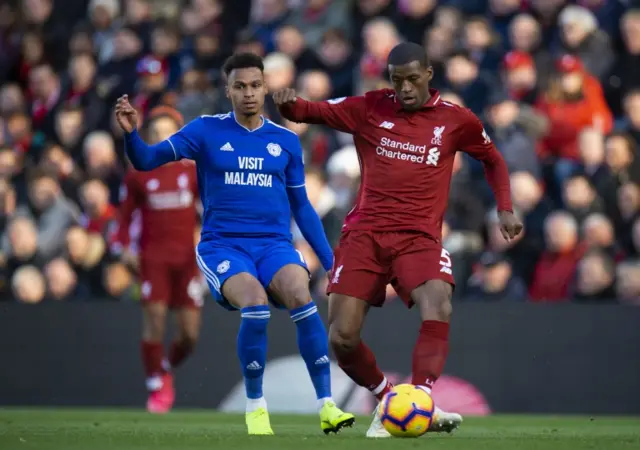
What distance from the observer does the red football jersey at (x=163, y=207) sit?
13.5m

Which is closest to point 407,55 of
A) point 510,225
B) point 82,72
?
point 510,225

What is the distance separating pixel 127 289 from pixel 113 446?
6924mm

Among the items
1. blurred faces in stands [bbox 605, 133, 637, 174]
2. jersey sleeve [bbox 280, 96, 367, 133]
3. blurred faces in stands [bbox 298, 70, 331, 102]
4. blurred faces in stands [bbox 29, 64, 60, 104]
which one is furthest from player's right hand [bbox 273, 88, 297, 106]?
blurred faces in stands [bbox 29, 64, 60, 104]

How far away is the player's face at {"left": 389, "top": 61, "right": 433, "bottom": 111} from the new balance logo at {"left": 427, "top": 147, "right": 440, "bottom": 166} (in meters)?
0.29

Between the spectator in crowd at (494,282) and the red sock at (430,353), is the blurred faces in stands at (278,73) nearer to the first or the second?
the spectator in crowd at (494,282)

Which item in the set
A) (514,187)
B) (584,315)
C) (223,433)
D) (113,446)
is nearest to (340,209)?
(514,187)

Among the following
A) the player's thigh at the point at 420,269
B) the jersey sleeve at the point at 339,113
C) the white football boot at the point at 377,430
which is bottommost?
the white football boot at the point at 377,430

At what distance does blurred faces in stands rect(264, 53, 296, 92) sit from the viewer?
15.0m

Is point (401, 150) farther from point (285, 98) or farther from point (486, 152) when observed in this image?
point (285, 98)

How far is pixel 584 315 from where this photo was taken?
1310cm

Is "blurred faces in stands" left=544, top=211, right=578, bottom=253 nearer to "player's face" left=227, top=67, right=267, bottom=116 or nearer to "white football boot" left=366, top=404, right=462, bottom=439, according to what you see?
"player's face" left=227, top=67, right=267, bottom=116

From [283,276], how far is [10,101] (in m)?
8.22

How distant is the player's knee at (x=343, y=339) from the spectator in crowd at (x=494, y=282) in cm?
453

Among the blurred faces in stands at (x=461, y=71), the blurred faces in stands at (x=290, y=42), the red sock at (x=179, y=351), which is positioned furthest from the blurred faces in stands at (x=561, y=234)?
the blurred faces in stands at (x=290, y=42)
